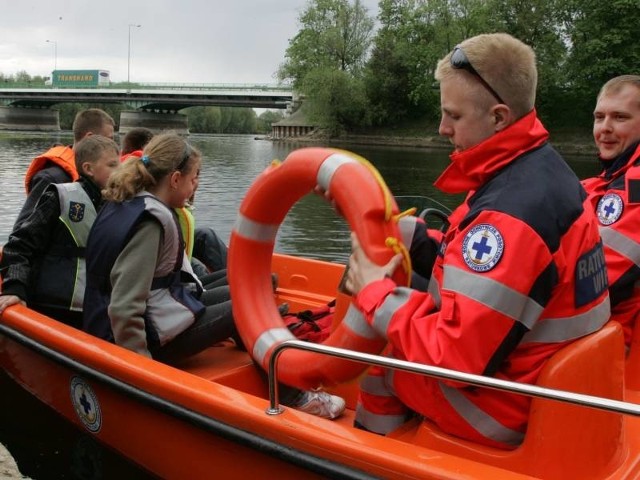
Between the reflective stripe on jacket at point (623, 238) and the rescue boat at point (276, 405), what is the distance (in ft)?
0.60

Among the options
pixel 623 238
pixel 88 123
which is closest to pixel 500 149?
pixel 623 238

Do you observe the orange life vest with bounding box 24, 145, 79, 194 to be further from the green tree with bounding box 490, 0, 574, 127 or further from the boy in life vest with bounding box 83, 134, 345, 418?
the green tree with bounding box 490, 0, 574, 127

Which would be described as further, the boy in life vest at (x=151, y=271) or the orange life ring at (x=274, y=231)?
the boy in life vest at (x=151, y=271)

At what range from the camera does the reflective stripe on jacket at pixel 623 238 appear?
2814 millimetres

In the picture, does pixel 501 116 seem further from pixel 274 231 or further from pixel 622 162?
pixel 622 162

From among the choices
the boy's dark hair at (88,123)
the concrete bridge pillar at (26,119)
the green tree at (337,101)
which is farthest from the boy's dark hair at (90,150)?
the concrete bridge pillar at (26,119)

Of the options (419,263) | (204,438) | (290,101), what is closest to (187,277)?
(204,438)

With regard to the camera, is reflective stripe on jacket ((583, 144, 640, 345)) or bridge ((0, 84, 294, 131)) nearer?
reflective stripe on jacket ((583, 144, 640, 345))

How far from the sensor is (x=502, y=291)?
183 centimetres

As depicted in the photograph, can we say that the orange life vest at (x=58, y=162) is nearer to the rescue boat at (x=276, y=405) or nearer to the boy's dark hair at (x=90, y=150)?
the boy's dark hair at (x=90, y=150)

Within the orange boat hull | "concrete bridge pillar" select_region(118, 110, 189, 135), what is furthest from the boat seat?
"concrete bridge pillar" select_region(118, 110, 189, 135)

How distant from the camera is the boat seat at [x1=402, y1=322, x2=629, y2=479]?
79.5 inches

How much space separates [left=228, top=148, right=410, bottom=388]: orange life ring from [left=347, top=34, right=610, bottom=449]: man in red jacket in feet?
0.56

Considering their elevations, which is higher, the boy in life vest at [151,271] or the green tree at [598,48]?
the green tree at [598,48]
